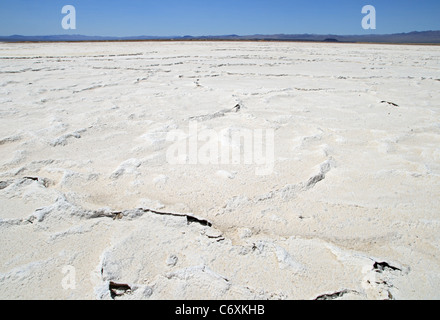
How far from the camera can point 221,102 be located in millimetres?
2994

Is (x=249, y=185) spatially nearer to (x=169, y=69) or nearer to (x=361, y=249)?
(x=361, y=249)

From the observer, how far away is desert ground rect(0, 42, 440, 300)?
0.90m

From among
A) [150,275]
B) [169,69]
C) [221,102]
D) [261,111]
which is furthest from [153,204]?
[169,69]

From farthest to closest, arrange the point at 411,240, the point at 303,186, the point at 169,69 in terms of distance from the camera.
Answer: the point at 169,69, the point at 303,186, the point at 411,240

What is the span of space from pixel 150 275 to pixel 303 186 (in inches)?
32.0

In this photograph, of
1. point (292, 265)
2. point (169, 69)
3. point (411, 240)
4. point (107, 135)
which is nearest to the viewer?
point (292, 265)

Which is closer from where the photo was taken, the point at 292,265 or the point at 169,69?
the point at 292,265

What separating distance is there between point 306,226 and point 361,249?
20 centimetres

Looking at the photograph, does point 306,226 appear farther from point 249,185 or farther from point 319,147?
point 319,147

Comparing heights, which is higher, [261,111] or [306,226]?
[261,111]

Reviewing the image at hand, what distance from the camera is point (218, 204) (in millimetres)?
1285

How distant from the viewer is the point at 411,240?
106 centimetres

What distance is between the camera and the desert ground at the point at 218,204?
904 mm

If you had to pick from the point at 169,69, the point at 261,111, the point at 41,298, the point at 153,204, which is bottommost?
the point at 41,298
